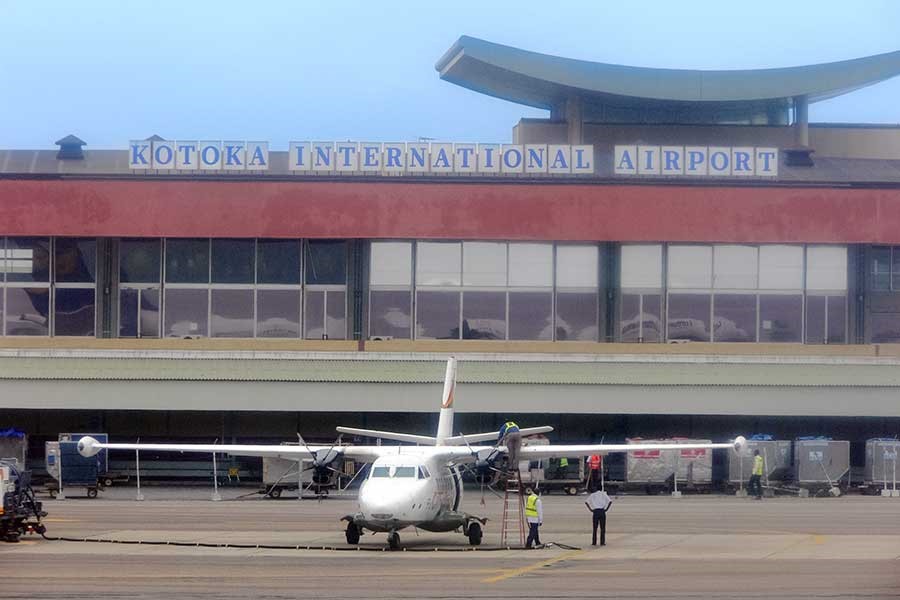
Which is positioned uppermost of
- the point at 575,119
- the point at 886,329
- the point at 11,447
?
the point at 575,119

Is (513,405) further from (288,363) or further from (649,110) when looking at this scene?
(649,110)

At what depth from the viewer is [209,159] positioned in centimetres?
7569

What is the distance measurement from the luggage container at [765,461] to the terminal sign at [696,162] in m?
15.8

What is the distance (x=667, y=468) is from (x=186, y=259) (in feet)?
91.1

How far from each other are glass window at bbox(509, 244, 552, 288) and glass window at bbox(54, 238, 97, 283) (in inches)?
883

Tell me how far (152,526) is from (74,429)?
26.2m

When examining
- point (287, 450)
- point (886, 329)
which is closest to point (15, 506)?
point (287, 450)

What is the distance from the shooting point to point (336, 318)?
75.1 metres

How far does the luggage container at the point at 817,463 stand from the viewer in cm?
6788

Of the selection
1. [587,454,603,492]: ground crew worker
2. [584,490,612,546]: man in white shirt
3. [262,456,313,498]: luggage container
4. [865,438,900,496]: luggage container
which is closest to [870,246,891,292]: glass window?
[865,438,900,496]: luggage container

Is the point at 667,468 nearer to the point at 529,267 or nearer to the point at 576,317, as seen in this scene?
the point at 576,317

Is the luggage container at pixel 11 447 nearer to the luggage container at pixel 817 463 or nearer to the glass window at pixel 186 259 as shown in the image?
the glass window at pixel 186 259

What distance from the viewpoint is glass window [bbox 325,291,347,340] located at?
75.0 meters

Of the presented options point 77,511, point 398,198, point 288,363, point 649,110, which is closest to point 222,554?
point 77,511
